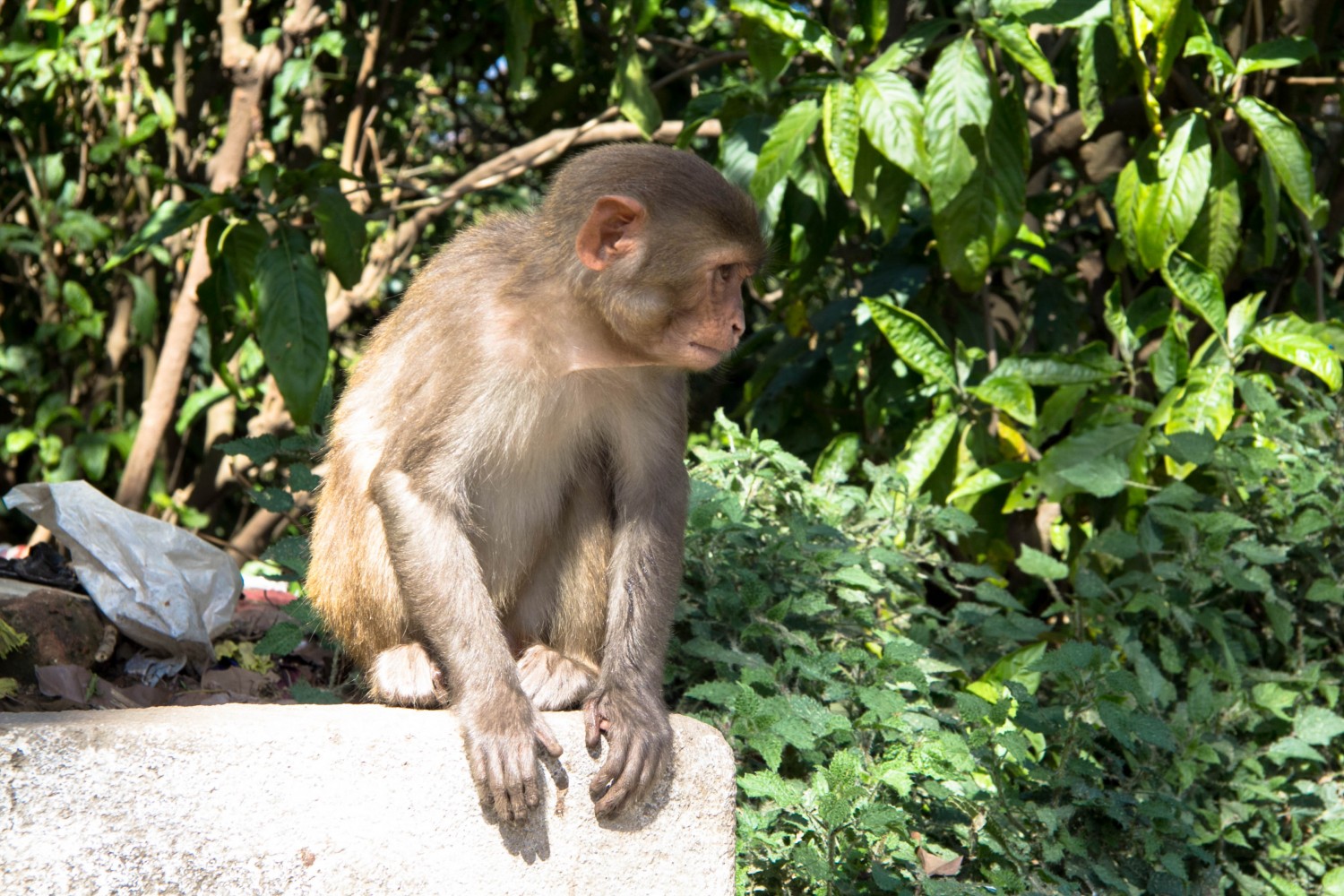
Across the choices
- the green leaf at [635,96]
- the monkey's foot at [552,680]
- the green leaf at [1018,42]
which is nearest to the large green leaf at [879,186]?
the green leaf at [1018,42]

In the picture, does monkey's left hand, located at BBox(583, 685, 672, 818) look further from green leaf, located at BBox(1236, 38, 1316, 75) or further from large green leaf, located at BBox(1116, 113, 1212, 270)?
green leaf, located at BBox(1236, 38, 1316, 75)

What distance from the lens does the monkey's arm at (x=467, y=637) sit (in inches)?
96.8

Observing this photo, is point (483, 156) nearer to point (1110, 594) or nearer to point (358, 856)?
point (1110, 594)

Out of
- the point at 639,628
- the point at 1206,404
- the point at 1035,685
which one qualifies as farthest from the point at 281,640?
the point at 1206,404

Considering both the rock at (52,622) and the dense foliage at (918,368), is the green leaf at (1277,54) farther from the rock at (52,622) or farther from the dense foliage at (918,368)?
the rock at (52,622)

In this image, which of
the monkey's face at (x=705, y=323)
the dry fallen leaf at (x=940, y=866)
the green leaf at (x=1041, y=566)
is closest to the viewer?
the monkey's face at (x=705, y=323)

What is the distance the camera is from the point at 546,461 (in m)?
3.03

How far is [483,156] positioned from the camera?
7.55 m

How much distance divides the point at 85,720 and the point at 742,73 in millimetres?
4414

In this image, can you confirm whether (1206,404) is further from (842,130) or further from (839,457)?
(842,130)

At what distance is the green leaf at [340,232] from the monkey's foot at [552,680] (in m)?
1.88

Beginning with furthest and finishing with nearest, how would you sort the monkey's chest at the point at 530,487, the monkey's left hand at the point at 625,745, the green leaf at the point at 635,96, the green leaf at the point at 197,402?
the green leaf at the point at 197,402
the green leaf at the point at 635,96
the monkey's chest at the point at 530,487
the monkey's left hand at the point at 625,745

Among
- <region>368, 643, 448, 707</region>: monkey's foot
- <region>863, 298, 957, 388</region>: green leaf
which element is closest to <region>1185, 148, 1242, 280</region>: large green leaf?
<region>863, 298, 957, 388</region>: green leaf

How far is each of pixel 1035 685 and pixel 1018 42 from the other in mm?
1879
